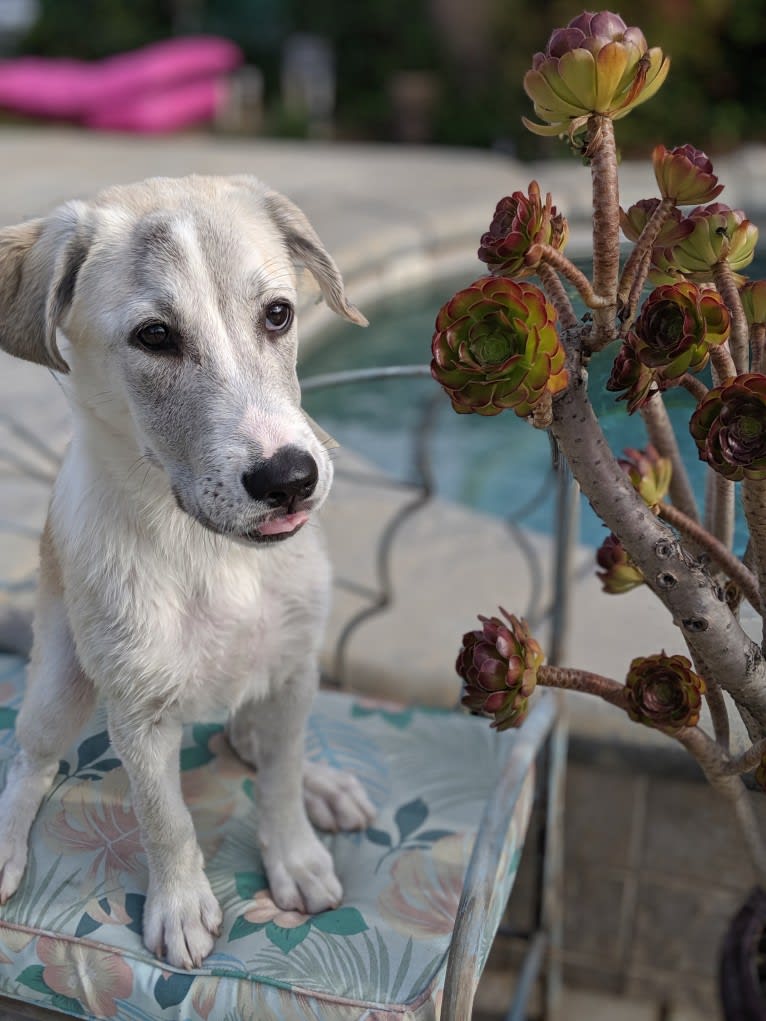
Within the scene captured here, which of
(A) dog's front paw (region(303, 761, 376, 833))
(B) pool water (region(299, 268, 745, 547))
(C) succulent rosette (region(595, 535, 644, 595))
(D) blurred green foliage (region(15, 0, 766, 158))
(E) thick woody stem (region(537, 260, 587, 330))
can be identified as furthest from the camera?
(D) blurred green foliage (region(15, 0, 766, 158))

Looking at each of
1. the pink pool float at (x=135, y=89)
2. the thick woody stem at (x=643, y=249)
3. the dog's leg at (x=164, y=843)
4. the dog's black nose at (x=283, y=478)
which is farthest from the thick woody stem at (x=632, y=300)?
the pink pool float at (x=135, y=89)

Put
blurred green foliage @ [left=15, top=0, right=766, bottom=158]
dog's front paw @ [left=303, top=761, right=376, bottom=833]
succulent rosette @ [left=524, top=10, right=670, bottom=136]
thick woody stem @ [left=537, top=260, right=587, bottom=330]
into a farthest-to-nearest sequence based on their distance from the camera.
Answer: blurred green foliage @ [left=15, top=0, right=766, bottom=158]
dog's front paw @ [left=303, top=761, right=376, bottom=833]
thick woody stem @ [left=537, top=260, right=587, bottom=330]
succulent rosette @ [left=524, top=10, right=670, bottom=136]

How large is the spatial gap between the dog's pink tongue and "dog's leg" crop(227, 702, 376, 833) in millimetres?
416

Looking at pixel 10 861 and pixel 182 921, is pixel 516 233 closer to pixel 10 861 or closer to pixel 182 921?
pixel 182 921

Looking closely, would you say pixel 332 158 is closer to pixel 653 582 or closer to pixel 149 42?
pixel 149 42

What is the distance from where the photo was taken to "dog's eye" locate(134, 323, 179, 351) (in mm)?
1070

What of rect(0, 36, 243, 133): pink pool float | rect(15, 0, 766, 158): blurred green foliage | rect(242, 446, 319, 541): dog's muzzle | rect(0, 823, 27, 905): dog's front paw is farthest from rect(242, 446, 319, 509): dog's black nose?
rect(0, 36, 243, 133): pink pool float

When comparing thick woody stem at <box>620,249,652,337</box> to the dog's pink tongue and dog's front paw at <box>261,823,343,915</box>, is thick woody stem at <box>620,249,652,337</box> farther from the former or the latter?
dog's front paw at <box>261,823,343,915</box>

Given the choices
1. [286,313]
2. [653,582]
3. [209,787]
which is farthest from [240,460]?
[209,787]

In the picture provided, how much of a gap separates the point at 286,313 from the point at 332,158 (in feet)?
19.9

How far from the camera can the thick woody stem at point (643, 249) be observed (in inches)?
31.6

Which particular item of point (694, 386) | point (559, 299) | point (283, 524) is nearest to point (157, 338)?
point (283, 524)

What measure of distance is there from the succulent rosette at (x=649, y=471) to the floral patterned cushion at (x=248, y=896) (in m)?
0.55

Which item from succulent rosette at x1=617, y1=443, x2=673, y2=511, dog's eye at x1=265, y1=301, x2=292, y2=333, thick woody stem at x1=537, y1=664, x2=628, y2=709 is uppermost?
dog's eye at x1=265, y1=301, x2=292, y2=333
